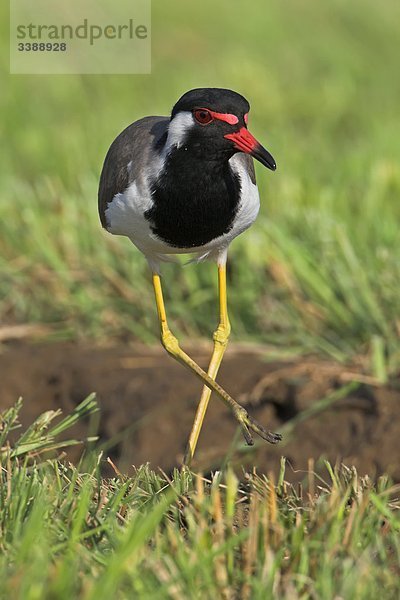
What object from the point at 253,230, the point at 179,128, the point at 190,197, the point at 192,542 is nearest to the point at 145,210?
the point at 190,197

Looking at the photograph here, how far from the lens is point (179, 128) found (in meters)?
2.93

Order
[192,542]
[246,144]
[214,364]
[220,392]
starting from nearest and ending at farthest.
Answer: [192,542], [246,144], [220,392], [214,364]

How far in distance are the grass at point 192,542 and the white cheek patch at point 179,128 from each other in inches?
34.3

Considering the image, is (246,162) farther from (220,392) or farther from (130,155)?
(220,392)

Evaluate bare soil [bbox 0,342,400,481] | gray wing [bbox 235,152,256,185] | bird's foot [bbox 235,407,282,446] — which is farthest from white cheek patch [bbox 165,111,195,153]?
bare soil [bbox 0,342,400,481]

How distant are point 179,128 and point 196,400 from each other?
6.32ft

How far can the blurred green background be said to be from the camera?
469cm

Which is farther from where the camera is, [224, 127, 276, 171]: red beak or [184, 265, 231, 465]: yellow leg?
[184, 265, 231, 465]: yellow leg

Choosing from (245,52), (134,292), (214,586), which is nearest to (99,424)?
(134,292)

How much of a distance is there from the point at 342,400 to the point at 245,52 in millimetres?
5508

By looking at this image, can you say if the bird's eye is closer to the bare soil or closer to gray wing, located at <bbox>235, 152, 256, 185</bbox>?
gray wing, located at <bbox>235, 152, 256, 185</bbox>

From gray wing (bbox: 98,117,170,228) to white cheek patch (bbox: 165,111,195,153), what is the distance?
0.25 ft

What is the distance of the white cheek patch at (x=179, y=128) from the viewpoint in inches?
115

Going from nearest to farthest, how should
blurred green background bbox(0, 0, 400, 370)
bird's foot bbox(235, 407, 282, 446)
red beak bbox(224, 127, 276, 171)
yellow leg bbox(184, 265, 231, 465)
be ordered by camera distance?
red beak bbox(224, 127, 276, 171), bird's foot bbox(235, 407, 282, 446), yellow leg bbox(184, 265, 231, 465), blurred green background bbox(0, 0, 400, 370)
